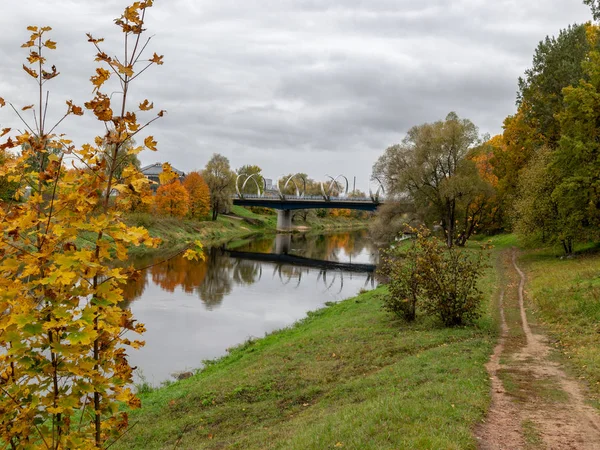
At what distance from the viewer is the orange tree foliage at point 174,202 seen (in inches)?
2739

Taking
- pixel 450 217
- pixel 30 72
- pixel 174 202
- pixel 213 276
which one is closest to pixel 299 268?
pixel 213 276

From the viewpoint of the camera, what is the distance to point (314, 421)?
972 cm

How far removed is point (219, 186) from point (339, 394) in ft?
247

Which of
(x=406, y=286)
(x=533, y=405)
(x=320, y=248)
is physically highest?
(x=406, y=286)

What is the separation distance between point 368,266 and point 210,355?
1265 inches

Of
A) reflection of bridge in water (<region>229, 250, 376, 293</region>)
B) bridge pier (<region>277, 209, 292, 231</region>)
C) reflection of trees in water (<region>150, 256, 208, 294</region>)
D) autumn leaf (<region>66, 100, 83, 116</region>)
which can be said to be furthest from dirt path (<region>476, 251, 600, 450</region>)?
bridge pier (<region>277, 209, 292, 231</region>)

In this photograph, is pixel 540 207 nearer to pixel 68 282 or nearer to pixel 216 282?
pixel 216 282

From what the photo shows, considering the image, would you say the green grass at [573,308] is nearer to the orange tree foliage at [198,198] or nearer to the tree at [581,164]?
the tree at [581,164]

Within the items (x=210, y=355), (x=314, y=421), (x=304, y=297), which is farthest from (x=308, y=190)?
(x=314, y=421)

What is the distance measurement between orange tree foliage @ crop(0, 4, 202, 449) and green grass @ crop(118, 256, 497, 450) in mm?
4652

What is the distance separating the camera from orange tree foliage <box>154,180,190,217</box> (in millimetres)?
69562

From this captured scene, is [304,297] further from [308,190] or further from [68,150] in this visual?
[308,190]

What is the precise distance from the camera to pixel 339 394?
1157cm

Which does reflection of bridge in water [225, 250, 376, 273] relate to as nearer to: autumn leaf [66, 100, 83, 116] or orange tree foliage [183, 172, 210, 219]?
orange tree foliage [183, 172, 210, 219]
